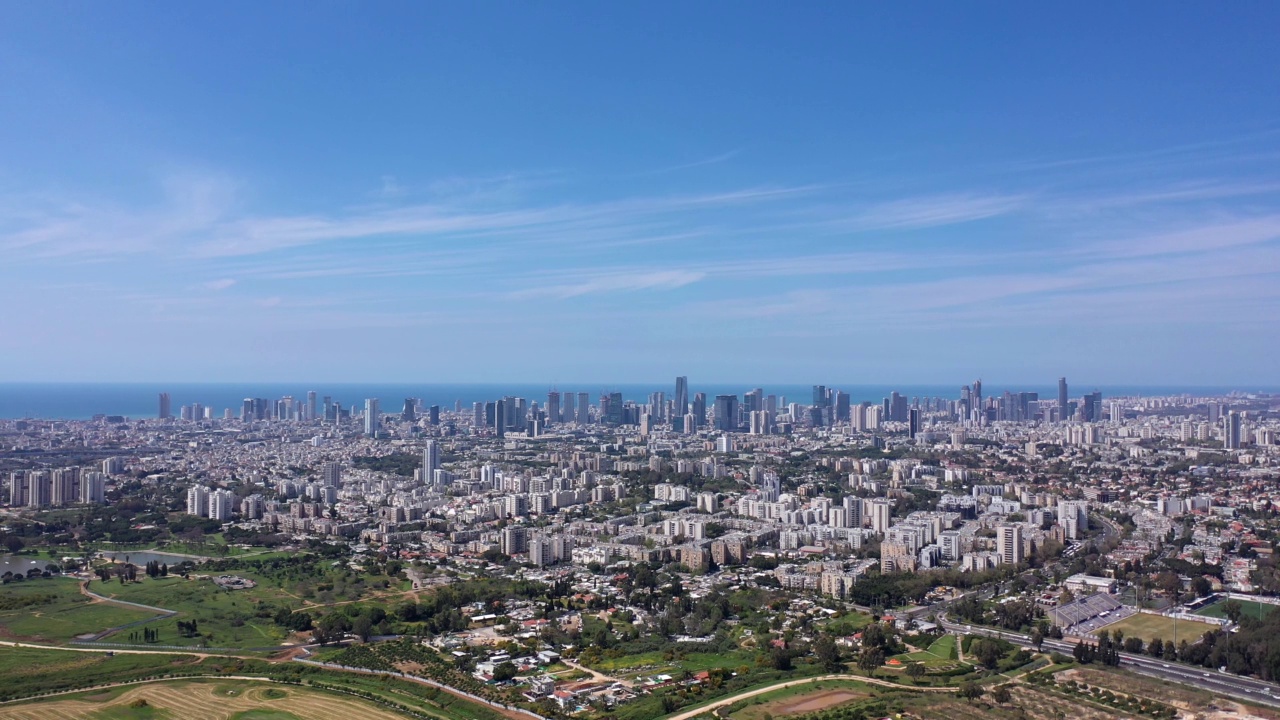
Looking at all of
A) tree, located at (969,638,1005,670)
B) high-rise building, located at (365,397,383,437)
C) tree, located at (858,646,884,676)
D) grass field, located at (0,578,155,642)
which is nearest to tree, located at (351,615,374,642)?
grass field, located at (0,578,155,642)

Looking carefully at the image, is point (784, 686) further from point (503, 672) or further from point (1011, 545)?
point (1011, 545)

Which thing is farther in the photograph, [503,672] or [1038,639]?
[1038,639]

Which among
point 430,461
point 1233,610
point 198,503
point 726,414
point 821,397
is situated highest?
point 821,397

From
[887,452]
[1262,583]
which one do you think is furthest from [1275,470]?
[1262,583]

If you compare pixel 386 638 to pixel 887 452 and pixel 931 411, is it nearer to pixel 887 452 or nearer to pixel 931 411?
pixel 887 452

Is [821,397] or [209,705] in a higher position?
[821,397]

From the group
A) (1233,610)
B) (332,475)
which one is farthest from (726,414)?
(1233,610)

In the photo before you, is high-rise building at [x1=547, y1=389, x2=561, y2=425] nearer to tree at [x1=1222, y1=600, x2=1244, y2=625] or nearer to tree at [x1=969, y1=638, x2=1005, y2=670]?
tree at [x1=1222, y1=600, x2=1244, y2=625]

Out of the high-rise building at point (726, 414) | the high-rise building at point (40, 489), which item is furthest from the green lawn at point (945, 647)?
the high-rise building at point (726, 414)
